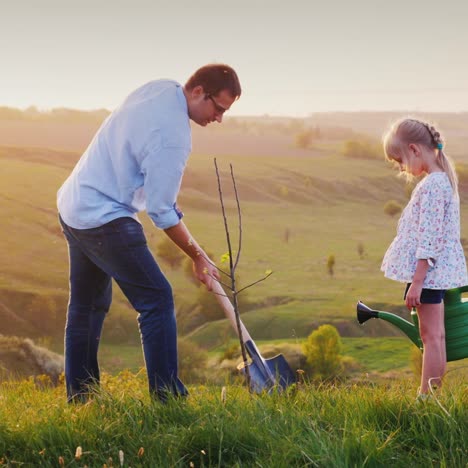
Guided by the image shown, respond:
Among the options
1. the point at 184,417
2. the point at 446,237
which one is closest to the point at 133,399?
the point at 184,417

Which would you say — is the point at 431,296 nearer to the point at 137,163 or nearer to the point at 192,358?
the point at 137,163

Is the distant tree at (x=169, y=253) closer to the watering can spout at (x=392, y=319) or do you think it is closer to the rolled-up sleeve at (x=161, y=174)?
the watering can spout at (x=392, y=319)

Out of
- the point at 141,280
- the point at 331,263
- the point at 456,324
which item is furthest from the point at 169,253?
the point at 141,280

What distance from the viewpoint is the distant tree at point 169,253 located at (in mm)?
29922

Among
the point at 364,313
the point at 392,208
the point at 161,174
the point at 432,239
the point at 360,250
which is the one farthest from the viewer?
the point at 392,208

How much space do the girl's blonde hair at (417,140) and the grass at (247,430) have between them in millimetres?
1027

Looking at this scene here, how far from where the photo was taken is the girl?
360 cm

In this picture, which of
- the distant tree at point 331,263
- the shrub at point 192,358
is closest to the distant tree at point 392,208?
the distant tree at point 331,263

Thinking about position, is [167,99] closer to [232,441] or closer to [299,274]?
[232,441]

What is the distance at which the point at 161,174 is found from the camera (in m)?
3.28

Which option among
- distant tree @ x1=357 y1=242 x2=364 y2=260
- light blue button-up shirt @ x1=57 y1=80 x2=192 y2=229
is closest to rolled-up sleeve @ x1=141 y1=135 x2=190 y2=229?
light blue button-up shirt @ x1=57 y1=80 x2=192 y2=229

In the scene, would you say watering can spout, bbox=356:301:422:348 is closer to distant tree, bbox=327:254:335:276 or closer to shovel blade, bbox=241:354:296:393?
shovel blade, bbox=241:354:296:393

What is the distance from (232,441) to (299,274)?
39310mm

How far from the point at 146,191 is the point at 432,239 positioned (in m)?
1.32
